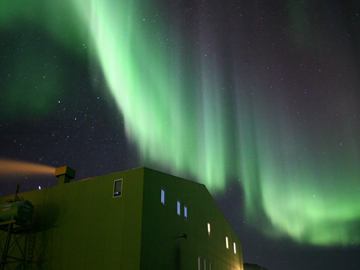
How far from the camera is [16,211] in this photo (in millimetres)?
18766

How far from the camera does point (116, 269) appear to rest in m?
15.9

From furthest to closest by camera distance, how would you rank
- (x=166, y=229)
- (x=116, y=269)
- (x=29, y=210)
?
1. (x=29, y=210)
2. (x=166, y=229)
3. (x=116, y=269)

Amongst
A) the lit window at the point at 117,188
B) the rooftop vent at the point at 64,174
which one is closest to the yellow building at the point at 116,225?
the lit window at the point at 117,188

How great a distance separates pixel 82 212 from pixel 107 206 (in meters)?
1.88

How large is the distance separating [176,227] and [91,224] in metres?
5.09

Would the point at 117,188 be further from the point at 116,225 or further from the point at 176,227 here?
the point at 176,227

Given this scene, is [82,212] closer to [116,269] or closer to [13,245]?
[116,269]

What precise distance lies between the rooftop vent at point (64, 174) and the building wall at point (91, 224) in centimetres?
225

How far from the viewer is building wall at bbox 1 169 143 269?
16.3 metres

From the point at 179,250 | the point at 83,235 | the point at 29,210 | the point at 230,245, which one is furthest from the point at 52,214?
the point at 230,245

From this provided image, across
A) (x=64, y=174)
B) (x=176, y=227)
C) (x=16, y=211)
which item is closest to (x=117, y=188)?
(x=176, y=227)

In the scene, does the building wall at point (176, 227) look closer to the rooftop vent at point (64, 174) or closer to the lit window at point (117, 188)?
the lit window at point (117, 188)

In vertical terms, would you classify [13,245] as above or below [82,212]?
below

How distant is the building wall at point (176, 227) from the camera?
1675 cm
